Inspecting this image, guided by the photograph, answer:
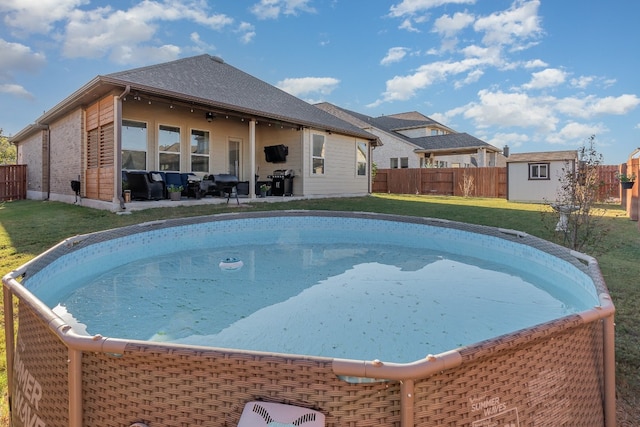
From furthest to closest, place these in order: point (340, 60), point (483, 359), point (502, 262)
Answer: point (340, 60), point (502, 262), point (483, 359)

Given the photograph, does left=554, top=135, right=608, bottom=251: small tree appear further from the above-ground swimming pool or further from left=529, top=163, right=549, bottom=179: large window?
left=529, top=163, right=549, bottom=179: large window

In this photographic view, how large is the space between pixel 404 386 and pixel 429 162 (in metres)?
26.7

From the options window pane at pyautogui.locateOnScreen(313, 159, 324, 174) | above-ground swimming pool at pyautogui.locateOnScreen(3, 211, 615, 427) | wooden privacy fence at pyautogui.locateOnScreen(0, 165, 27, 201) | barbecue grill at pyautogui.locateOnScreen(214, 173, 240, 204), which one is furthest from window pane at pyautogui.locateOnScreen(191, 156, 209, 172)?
wooden privacy fence at pyautogui.locateOnScreen(0, 165, 27, 201)

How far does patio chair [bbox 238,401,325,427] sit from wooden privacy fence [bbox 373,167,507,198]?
2086cm

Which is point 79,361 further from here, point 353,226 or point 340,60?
point 340,60

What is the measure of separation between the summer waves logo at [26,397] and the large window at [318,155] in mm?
12342

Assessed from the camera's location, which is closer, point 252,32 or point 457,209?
point 457,209

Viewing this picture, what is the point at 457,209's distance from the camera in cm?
1207

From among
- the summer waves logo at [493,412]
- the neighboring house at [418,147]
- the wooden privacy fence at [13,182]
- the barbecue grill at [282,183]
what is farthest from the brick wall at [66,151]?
the neighboring house at [418,147]

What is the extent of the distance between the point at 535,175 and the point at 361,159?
8788 mm

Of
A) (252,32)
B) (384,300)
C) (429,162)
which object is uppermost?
(252,32)

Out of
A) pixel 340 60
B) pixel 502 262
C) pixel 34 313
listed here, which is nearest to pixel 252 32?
pixel 340 60

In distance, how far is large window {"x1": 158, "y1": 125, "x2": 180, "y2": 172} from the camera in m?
11.9

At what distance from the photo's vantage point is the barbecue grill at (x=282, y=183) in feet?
44.1
